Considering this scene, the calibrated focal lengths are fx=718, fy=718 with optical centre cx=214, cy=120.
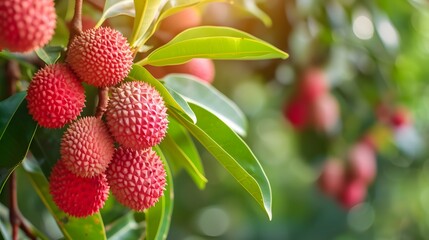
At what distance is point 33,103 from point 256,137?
191 cm

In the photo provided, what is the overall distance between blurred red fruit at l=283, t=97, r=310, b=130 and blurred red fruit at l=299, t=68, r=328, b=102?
36 millimetres

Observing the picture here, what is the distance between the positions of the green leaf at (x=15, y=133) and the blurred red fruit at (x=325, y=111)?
1.14m

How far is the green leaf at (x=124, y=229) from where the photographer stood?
1.03 metres

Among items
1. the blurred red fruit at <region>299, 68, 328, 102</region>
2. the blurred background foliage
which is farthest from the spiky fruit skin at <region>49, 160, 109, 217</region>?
the blurred red fruit at <region>299, 68, 328, 102</region>

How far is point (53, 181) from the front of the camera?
29.9 inches

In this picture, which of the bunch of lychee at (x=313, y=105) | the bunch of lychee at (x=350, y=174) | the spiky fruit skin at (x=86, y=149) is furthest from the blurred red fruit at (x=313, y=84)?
the spiky fruit skin at (x=86, y=149)

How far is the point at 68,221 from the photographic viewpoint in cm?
87

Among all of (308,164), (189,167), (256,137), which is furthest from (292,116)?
(189,167)

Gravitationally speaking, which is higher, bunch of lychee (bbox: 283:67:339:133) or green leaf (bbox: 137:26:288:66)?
green leaf (bbox: 137:26:288:66)

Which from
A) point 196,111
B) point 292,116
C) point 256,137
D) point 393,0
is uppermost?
point 393,0

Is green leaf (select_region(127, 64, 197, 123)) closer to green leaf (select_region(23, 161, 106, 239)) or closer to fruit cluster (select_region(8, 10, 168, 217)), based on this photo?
fruit cluster (select_region(8, 10, 168, 217))

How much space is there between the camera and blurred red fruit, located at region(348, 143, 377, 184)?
1969 mm

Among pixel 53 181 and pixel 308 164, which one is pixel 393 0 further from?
pixel 53 181

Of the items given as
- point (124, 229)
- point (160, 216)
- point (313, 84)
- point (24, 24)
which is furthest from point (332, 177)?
point (24, 24)
